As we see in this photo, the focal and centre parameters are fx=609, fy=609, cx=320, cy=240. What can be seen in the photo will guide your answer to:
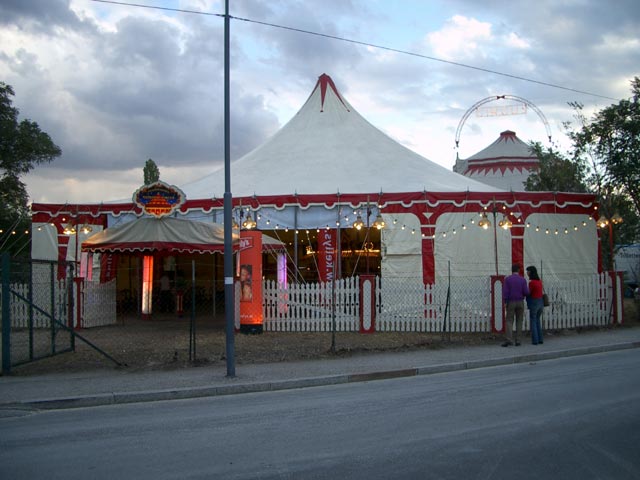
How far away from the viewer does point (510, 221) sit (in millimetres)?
17547

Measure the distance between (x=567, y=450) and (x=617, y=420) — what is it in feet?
4.75

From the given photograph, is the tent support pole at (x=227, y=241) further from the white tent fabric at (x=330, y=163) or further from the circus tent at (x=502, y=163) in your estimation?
the circus tent at (x=502, y=163)

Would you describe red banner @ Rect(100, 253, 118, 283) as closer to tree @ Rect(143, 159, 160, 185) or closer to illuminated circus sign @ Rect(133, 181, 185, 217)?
illuminated circus sign @ Rect(133, 181, 185, 217)

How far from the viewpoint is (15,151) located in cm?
2733

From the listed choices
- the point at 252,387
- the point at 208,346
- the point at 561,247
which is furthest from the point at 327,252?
the point at 252,387

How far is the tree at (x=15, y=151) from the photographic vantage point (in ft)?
88.2

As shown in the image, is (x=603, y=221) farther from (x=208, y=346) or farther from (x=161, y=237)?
(x=161, y=237)

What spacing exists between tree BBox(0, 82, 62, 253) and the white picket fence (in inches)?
655

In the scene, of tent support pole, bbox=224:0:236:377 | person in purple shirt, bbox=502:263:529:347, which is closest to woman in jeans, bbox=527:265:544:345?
person in purple shirt, bbox=502:263:529:347

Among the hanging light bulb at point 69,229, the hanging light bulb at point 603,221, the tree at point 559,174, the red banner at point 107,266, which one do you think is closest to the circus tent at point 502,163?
the tree at point 559,174

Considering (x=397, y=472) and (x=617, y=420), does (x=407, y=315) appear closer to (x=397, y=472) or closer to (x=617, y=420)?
(x=617, y=420)

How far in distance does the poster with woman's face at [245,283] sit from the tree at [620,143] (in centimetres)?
1141

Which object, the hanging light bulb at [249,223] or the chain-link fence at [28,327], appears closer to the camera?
the chain-link fence at [28,327]

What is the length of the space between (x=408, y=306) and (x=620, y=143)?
9.09 m
